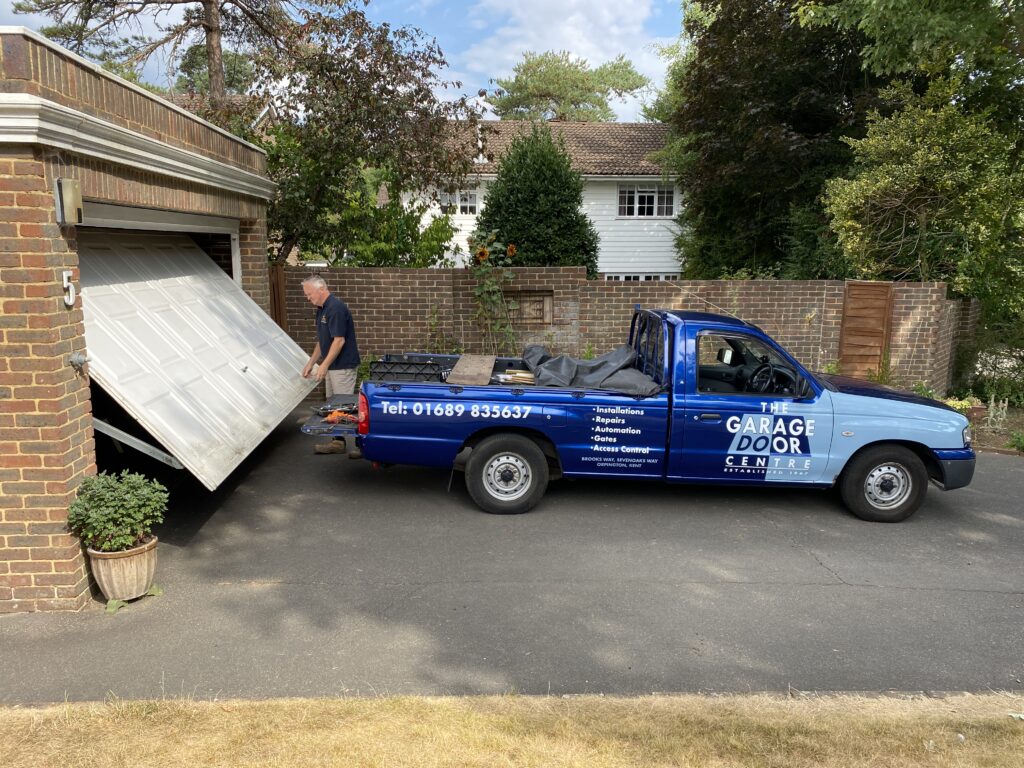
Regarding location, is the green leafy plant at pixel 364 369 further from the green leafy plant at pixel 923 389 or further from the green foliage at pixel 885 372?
the green leafy plant at pixel 923 389

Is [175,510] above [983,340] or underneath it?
underneath

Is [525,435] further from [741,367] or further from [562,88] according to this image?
[562,88]

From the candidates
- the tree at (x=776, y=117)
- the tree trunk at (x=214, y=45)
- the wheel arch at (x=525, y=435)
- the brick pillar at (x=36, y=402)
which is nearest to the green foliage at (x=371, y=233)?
the tree trunk at (x=214, y=45)

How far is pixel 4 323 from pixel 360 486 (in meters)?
3.89

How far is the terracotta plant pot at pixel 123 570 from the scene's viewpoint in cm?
519

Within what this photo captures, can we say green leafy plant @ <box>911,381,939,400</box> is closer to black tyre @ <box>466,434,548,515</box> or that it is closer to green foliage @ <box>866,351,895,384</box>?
green foliage @ <box>866,351,895,384</box>

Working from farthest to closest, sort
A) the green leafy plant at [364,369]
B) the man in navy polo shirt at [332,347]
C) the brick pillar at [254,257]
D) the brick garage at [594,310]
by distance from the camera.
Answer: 1. the brick garage at [594,310]
2. the green leafy plant at [364,369]
3. the brick pillar at [254,257]
4. the man in navy polo shirt at [332,347]

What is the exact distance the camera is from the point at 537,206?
17.2 metres

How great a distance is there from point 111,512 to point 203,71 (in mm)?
33023

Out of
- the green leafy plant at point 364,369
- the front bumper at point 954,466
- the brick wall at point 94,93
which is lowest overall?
the front bumper at point 954,466

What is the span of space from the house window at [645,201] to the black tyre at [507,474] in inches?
801

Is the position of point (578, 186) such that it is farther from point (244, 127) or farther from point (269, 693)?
point (269, 693)

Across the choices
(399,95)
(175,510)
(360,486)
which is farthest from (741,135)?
(175,510)

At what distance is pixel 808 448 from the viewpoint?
23.1 ft
